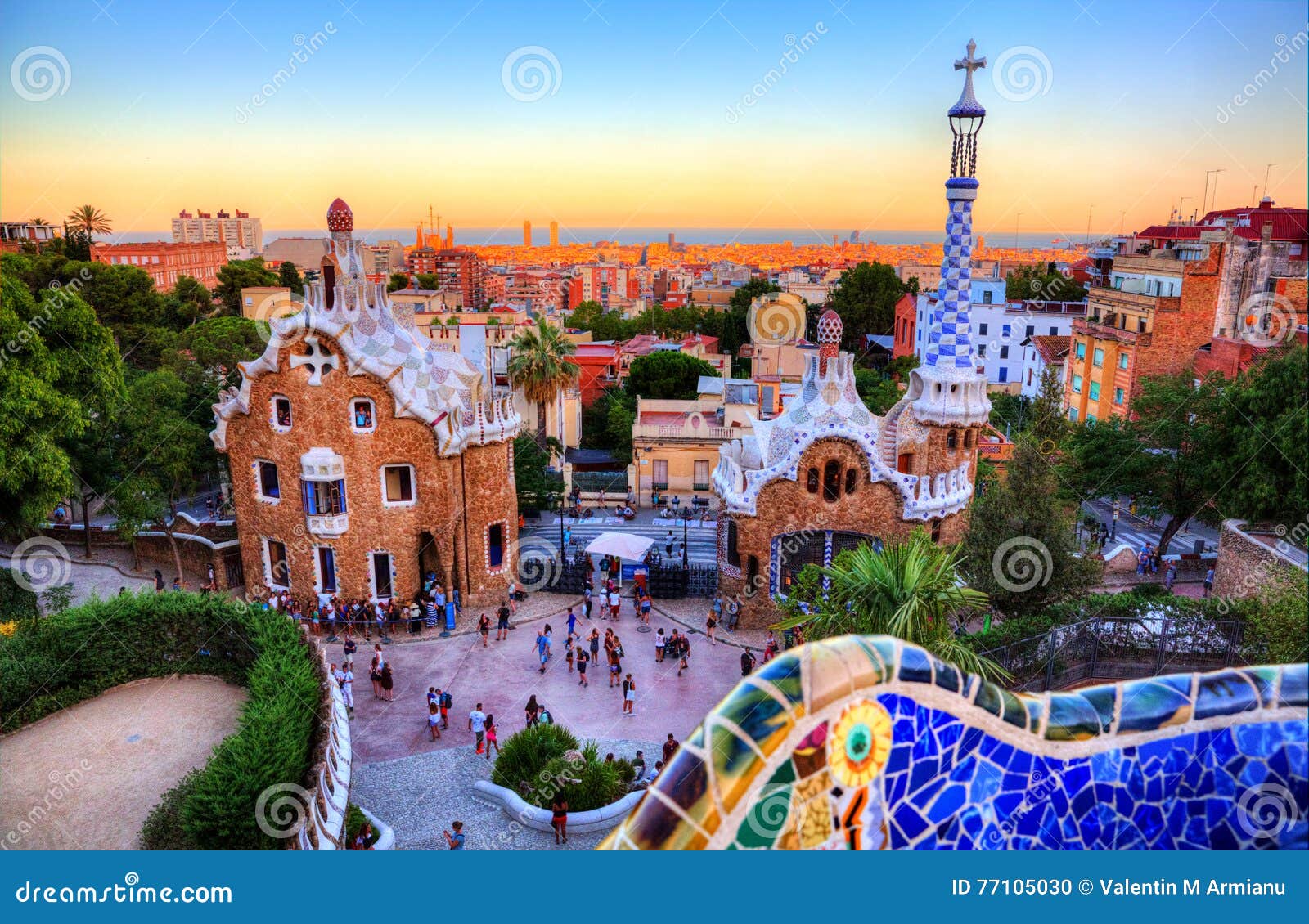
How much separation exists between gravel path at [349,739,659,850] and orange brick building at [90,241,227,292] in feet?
257

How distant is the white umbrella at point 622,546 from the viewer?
25984 mm

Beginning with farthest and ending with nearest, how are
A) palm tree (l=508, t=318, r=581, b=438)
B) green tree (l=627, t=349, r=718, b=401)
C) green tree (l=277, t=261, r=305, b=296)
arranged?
green tree (l=277, t=261, r=305, b=296)
green tree (l=627, t=349, r=718, b=401)
palm tree (l=508, t=318, r=581, b=438)

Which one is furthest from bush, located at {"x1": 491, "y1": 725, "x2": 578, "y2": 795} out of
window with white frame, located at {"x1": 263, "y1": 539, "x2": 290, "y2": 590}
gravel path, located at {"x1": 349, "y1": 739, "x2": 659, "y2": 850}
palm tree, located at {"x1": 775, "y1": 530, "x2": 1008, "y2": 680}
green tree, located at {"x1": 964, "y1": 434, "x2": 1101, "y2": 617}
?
window with white frame, located at {"x1": 263, "y1": 539, "x2": 290, "y2": 590}

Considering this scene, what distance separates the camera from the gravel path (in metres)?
15.6

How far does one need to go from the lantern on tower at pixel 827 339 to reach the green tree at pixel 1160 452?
38.0ft

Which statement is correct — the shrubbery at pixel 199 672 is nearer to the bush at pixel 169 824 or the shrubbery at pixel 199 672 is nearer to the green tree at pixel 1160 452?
the bush at pixel 169 824

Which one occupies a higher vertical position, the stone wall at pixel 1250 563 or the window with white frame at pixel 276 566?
the stone wall at pixel 1250 563

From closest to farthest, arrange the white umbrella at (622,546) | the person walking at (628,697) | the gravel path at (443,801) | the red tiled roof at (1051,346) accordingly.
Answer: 1. the gravel path at (443,801)
2. the person walking at (628,697)
3. the white umbrella at (622,546)
4. the red tiled roof at (1051,346)

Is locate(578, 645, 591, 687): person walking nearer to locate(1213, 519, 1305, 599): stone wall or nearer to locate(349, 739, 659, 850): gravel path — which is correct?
locate(349, 739, 659, 850): gravel path

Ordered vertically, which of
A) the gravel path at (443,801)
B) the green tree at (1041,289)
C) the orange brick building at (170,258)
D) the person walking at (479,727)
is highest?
the orange brick building at (170,258)

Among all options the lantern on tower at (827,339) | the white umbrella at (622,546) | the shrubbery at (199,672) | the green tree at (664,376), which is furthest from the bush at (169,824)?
the green tree at (664,376)

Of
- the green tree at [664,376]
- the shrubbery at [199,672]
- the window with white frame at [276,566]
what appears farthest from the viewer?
the green tree at [664,376]

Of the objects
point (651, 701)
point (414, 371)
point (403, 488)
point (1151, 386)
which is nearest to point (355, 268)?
point (414, 371)

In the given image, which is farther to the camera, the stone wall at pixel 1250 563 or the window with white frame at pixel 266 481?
the window with white frame at pixel 266 481
